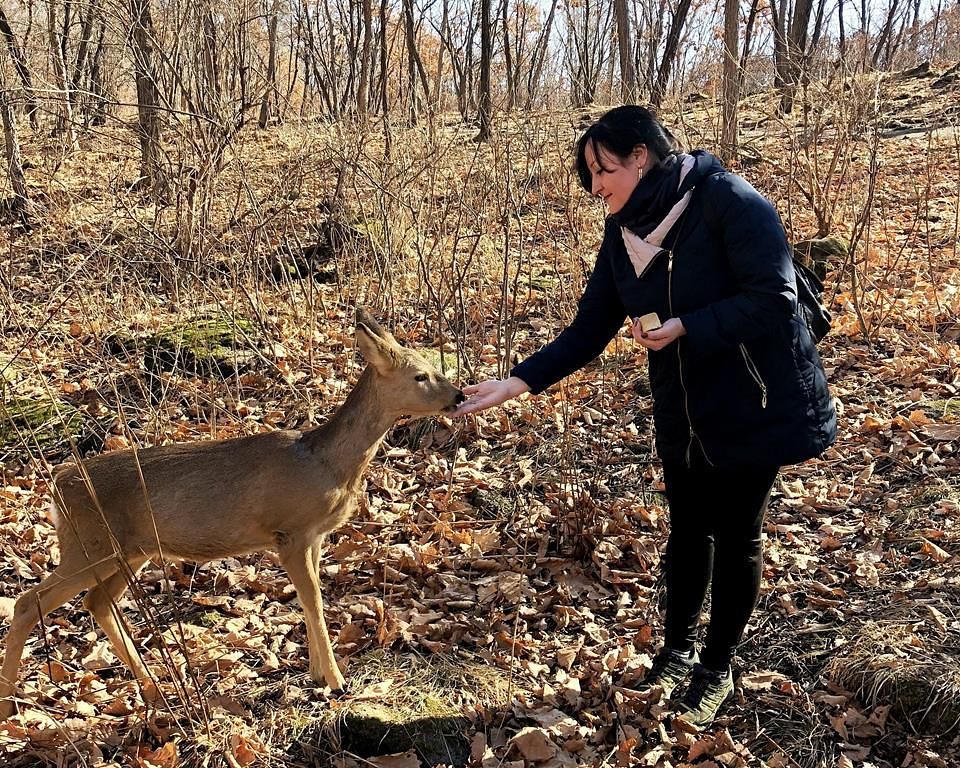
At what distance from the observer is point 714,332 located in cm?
319

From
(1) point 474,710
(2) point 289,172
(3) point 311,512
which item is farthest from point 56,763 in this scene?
(2) point 289,172

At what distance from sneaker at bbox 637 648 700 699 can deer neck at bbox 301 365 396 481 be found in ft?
5.72

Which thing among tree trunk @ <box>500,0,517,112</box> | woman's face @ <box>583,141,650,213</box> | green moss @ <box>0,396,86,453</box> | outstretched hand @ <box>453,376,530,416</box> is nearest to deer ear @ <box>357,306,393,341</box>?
outstretched hand @ <box>453,376,530,416</box>

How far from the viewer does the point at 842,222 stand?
10.2 m

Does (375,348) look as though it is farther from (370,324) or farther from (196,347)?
(196,347)

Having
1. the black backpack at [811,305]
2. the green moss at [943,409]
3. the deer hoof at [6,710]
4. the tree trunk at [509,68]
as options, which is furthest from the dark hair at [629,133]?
the tree trunk at [509,68]

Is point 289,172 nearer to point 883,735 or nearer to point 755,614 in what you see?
point 755,614

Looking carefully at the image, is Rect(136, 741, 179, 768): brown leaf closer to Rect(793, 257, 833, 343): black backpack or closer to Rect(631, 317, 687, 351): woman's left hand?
Rect(631, 317, 687, 351): woman's left hand

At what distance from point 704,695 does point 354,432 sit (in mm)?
2087

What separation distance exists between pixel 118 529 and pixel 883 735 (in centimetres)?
365

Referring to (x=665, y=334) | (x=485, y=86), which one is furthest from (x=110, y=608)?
(x=485, y=86)

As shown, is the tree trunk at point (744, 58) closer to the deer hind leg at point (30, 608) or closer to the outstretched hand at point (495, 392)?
the outstretched hand at point (495, 392)

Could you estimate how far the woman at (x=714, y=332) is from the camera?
3205 mm

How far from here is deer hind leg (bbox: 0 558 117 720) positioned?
12.8 feet
